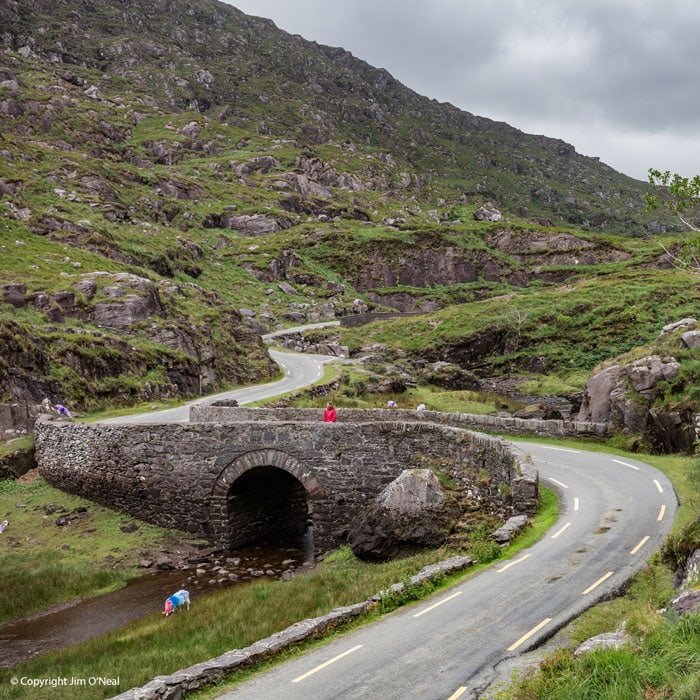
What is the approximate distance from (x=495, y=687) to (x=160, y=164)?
15043 cm

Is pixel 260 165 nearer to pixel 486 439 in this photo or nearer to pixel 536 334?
pixel 536 334

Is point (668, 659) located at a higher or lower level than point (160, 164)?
lower

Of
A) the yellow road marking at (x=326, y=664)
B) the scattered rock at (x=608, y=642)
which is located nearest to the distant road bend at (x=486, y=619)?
the yellow road marking at (x=326, y=664)

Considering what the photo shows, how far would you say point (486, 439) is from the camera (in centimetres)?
1905

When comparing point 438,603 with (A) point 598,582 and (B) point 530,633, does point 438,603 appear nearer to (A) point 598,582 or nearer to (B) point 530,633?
(B) point 530,633

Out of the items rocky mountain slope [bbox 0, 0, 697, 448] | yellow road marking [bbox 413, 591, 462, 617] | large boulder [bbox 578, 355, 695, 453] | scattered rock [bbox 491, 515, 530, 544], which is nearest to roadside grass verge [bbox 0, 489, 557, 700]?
scattered rock [bbox 491, 515, 530, 544]

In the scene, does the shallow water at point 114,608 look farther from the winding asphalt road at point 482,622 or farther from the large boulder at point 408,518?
the winding asphalt road at point 482,622

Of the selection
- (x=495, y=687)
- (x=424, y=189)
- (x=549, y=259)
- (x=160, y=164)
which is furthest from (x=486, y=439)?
(x=424, y=189)

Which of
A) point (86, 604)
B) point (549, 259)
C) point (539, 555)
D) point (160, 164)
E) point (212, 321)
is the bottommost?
point (86, 604)

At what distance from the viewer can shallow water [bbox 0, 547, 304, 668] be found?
15.9m

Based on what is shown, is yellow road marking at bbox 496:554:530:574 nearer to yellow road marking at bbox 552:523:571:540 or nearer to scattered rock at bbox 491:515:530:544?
scattered rock at bbox 491:515:530:544

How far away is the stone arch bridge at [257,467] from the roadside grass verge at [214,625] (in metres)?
3.31

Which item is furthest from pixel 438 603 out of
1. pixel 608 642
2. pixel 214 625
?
pixel 214 625

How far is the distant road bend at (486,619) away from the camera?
887cm
